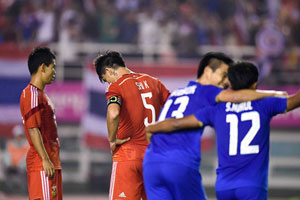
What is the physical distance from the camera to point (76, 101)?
18.4m

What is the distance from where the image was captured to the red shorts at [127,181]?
6281 millimetres

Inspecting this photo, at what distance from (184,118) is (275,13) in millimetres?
14916

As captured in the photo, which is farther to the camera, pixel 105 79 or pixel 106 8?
pixel 106 8

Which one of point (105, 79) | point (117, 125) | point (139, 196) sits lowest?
point (139, 196)

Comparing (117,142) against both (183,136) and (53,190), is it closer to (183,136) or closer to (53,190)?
(53,190)

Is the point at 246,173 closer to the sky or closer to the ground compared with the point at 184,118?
closer to the ground

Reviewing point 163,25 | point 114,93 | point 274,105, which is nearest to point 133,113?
point 114,93

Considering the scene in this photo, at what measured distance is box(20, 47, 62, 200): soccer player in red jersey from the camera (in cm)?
627

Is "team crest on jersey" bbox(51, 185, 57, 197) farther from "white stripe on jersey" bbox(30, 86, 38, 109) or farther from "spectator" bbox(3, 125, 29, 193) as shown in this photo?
"spectator" bbox(3, 125, 29, 193)

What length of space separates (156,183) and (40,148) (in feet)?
4.90

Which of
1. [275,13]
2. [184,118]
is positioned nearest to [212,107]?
[184,118]

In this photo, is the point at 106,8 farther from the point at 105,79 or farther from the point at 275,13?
the point at 105,79

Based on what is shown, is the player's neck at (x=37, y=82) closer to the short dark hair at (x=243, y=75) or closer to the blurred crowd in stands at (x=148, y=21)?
the short dark hair at (x=243, y=75)

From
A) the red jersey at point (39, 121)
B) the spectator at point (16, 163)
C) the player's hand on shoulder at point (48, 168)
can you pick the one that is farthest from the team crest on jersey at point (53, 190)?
the spectator at point (16, 163)
